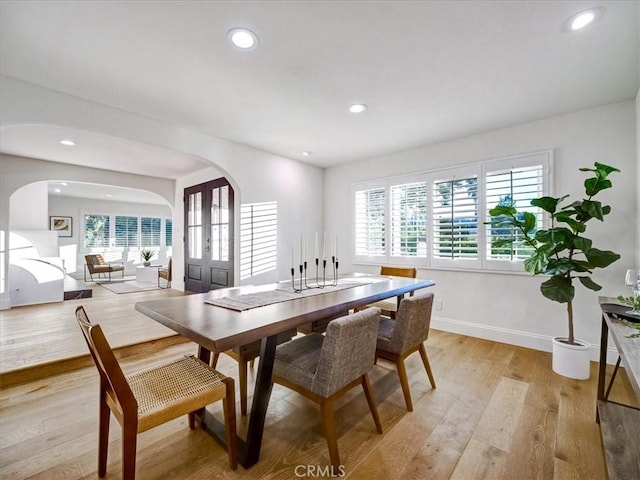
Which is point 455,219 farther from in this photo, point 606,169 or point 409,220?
point 606,169

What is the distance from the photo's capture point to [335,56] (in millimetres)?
1976

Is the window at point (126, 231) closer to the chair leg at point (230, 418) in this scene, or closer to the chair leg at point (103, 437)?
the chair leg at point (103, 437)

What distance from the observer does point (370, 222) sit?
4391 millimetres

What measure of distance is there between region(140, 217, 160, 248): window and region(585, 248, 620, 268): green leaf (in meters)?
11.1

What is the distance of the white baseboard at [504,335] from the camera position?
2758mm

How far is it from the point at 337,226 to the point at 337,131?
6.03 ft

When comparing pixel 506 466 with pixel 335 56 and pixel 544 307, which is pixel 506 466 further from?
pixel 335 56

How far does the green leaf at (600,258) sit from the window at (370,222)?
228cm

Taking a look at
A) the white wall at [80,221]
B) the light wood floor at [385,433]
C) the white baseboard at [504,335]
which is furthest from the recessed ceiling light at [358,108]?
the white wall at [80,221]

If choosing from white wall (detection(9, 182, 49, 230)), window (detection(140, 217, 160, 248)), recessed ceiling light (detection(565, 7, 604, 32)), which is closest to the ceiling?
recessed ceiling light (detection(565, 7, 604, 32))

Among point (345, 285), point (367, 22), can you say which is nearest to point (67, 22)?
point (367, 22)

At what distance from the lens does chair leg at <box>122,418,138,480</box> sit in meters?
1.16

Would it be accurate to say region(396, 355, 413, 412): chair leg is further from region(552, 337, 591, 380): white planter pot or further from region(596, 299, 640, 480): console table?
region(552, 337, 591, 380): white planter pot

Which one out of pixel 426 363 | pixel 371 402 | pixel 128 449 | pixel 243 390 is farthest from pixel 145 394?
pixel 426 363
